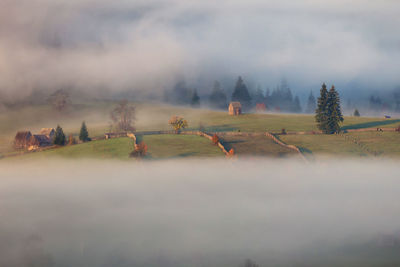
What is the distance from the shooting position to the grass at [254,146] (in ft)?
321

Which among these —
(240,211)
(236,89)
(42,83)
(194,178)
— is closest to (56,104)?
(42,83)

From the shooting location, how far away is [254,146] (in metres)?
102

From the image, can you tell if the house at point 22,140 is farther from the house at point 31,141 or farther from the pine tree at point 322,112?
the pine tree at point 322,112

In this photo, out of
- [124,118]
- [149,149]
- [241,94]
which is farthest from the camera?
[241,94]

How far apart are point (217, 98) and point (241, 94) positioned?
14336mm

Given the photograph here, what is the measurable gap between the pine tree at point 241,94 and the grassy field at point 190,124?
1806 cm

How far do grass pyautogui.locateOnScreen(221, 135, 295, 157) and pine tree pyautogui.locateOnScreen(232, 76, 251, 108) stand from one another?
2490 inches

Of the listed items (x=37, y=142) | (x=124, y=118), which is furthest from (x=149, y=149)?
(x=124, y=118)

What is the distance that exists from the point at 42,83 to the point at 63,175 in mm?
103346

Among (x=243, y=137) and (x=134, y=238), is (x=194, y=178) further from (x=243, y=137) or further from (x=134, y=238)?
(x=243, y=137)

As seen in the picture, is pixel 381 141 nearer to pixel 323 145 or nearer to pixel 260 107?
pixel 323 145

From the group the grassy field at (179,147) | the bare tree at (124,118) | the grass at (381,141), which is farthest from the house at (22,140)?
the grass at (381,141)

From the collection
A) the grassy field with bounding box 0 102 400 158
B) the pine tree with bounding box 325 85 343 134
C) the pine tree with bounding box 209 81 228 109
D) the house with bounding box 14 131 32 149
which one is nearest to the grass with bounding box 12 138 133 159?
the grassy field with bounding box 0 102 400 158

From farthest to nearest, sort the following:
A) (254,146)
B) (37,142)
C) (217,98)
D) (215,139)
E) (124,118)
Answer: (217,98)
(124,118)
(37,142)
(215,139)
(254,146)
